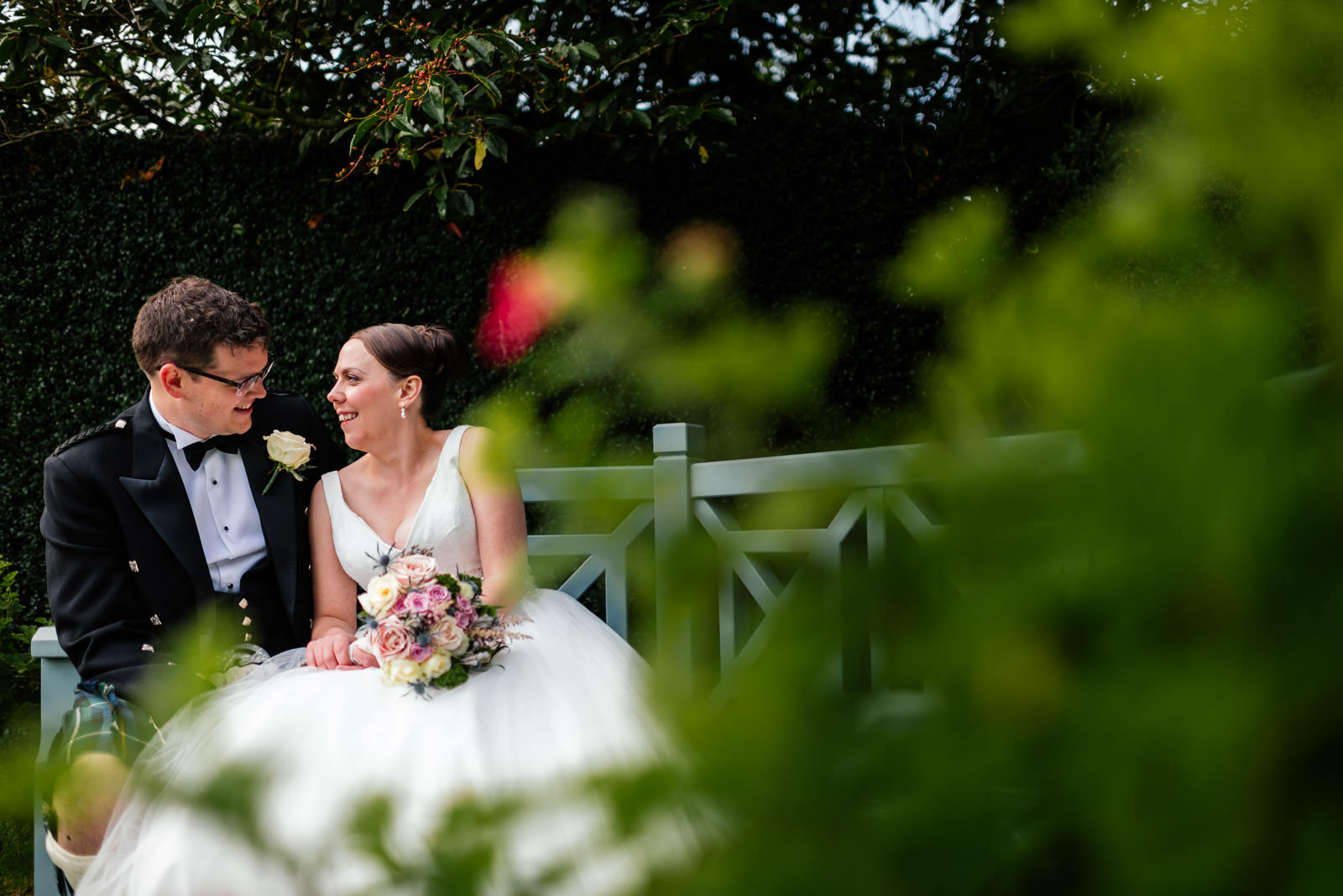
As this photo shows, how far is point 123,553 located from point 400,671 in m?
0.99

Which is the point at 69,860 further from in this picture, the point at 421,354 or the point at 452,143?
the point at 452,143

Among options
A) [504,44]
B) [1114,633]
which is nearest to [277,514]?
[504,44]

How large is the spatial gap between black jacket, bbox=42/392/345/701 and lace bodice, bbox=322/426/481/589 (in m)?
0.18

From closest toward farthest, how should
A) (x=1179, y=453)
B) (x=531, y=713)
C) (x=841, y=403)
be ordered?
(x=1179, y=453) < (x=531, y=713) < (x=841, y=403)

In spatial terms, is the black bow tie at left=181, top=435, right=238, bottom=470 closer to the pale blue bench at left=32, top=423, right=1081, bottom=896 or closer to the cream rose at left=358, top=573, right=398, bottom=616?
the pale blue bench at left=32, top=423, right=1081, bottom=896

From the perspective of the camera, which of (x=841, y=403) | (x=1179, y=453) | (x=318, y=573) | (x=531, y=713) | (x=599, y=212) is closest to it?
(x=1179, y=453)

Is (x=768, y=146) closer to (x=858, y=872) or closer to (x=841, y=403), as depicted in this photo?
(x=841, y=403)

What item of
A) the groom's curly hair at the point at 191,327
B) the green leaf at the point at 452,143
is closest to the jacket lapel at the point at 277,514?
the groom's curly hair at the point at 191,327

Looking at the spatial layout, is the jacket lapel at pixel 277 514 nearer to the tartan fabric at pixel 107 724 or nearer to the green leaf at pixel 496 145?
the tartan fabric at pixel 107 724

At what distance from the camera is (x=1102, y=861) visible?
1.07 ft

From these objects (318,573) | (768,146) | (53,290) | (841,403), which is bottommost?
(318,573)

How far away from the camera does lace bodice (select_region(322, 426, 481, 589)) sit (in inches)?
117

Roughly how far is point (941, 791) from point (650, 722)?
10 centimetres

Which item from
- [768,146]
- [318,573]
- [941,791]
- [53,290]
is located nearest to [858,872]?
[941,791]
